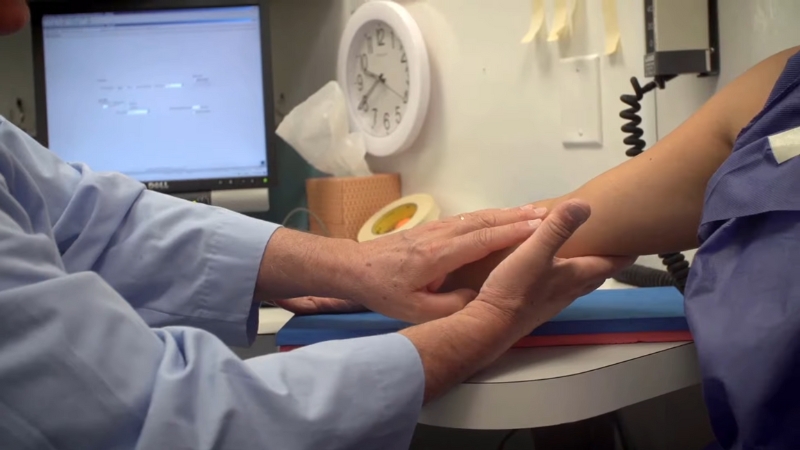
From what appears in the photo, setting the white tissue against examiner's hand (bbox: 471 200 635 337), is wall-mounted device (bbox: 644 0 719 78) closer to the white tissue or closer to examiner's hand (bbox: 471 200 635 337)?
examiner's hand (bbox: 471 200 635 337)

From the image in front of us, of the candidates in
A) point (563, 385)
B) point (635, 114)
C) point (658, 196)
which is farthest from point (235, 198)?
point (563, 385)

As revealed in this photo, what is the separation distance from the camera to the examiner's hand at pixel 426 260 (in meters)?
0.72

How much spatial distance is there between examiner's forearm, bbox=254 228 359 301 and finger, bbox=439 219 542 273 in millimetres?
104

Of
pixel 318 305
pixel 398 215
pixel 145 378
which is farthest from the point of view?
pixel 398 215

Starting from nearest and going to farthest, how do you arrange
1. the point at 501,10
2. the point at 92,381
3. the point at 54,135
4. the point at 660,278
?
1. the point at 92,381
2. the point at 660,278
3. the point at 501,10
4. the point at 54,135

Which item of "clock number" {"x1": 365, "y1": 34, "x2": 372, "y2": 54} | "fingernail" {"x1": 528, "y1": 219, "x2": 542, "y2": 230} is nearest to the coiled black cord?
"fingernail" {"x1": 528, "y1": 219, "x2": 542, "y2": 230}

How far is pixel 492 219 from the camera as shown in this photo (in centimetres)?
77

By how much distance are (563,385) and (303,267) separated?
1.13 feet

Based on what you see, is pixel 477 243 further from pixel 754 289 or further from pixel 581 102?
pixel 581 102

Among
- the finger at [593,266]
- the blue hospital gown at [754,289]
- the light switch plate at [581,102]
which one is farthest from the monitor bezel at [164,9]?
the blue hospital gown at [754,289]

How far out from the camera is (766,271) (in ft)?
1.75

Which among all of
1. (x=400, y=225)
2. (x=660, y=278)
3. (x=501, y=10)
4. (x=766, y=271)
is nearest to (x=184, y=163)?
(x=400, y=225)

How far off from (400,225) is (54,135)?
722mm

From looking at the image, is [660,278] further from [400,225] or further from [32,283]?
[32,283]
